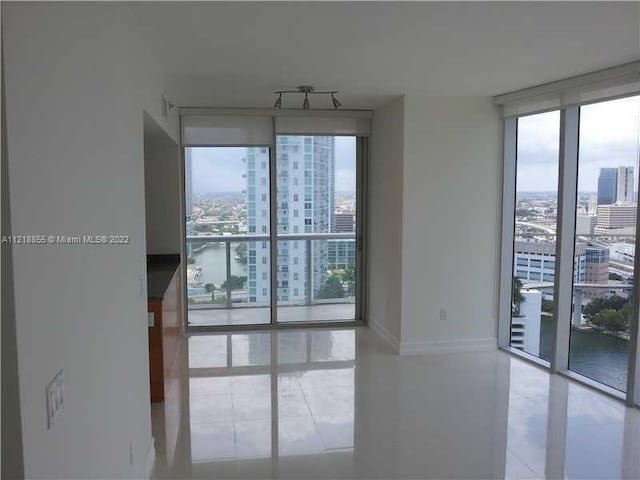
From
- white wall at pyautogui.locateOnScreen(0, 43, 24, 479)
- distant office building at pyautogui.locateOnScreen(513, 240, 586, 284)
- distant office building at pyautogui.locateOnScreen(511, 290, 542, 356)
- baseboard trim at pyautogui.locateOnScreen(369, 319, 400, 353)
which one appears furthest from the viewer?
baseboard trim at pyautogui.locateOnScreen(369, 319, 400, 353)

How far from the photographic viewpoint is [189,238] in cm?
627

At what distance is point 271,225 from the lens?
20.9 feet

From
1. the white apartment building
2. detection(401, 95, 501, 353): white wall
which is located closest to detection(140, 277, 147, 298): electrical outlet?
detection(401, 95, 501, 353): white wall

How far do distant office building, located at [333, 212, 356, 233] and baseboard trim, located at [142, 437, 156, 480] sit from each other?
376cm

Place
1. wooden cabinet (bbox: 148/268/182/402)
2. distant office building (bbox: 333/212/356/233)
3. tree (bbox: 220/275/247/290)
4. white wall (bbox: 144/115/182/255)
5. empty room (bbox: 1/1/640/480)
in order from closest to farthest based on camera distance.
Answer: empty room (bbox: 1/1/640/480) < wooden cabinet (bbox: 148/268/182/402) < white wall (bbox: 144/115/182/255) < tree (bbox: 220/275/247/290) < distant office building (bbox: 333/212/356/233)

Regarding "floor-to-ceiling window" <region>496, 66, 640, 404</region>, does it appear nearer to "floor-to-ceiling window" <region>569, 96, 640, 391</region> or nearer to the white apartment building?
"floor-to-ceiling window" <region>569, 96, 640, 391</region>

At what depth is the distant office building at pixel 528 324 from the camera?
5.10m

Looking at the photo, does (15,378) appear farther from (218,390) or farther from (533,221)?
(533,221)

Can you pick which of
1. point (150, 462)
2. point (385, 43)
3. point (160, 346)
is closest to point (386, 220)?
point (385, 43)

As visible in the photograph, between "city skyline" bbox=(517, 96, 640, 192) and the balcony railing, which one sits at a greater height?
"city skyline" bbox=(517, 96, 640, 192)

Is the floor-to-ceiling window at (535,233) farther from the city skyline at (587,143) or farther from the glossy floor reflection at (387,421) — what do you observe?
the glossy floor reflection at (387,421)

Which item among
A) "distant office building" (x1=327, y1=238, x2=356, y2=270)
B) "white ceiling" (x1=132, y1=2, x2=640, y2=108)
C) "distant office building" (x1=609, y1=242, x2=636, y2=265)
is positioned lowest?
"distant office building" (x1=327, y1=238, x2=356, y2=270)

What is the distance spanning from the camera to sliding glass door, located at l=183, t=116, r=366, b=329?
20.4 ft

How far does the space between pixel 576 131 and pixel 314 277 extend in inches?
133
